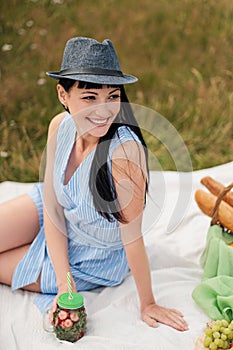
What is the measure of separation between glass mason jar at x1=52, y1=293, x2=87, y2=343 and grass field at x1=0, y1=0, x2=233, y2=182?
1746mm

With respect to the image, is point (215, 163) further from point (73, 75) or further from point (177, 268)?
point (73, 75)

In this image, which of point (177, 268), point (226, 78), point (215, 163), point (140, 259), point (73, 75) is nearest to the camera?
point (73, 75)

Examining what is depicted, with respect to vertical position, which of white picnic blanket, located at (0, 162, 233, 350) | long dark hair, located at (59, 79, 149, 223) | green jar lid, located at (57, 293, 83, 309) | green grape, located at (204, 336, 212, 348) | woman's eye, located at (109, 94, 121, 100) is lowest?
white picnic blanket, located at (0, 162, 233, 350)

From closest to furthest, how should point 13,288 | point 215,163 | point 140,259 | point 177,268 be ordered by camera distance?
point 140,259 < point 13,288 < point 177,268 < point 215,163

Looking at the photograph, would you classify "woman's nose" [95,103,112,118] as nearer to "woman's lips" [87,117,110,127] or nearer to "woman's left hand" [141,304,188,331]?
"woman's lips" [87,117,110,127]

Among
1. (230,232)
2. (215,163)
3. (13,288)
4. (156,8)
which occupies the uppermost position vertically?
(156,8)

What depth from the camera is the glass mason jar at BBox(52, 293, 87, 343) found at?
1450mm

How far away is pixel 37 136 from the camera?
3.25 metres

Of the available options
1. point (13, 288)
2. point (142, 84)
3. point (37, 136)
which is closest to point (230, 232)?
point (13, 288)

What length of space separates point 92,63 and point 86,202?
39 cm

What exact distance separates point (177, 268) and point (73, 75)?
69 cm

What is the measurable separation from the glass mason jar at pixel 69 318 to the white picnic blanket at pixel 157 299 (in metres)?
0.02

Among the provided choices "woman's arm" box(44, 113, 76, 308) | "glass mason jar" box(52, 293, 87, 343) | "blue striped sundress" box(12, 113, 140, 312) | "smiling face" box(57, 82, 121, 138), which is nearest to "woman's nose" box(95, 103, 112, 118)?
"smiling face" box(57, 82, 121, 138)

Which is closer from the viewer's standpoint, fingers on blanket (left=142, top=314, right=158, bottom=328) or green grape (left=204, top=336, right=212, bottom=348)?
green grape (left=204, top=336, right=212, bottom=348)
